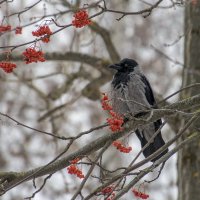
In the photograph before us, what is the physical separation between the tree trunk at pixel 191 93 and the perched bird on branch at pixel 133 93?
0.35m

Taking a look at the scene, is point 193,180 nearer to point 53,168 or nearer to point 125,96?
point 125,96

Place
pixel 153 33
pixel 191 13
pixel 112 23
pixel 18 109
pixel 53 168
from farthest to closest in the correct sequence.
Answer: pixel 153 33 < pixel 18 109 < pixel 112 23 < pixel 191 13 < pixel 53 168

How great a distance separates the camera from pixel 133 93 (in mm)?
6621

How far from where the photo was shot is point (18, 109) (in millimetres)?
14078

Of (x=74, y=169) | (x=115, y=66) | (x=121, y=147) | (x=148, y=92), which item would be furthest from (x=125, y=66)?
(x=74, y=169)

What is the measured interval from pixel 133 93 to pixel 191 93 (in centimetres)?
68

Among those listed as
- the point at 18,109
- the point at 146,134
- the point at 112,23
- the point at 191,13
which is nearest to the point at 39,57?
the point at 146,134

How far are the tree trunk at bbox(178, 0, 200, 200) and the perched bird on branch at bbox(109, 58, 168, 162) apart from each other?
35cm

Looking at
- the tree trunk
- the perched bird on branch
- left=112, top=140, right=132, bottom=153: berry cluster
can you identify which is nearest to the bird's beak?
the perched bird on branch

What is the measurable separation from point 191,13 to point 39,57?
3.57 m

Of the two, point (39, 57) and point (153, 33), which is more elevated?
point (153, 33)

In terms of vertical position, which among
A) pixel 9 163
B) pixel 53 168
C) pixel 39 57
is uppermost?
pixel 9 163

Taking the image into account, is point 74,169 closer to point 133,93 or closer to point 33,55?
point 33,55

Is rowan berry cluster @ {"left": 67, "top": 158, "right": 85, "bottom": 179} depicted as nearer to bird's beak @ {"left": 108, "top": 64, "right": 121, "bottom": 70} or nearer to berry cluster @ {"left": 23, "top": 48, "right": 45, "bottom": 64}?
berry cluster @ {"left": 23, "top": 48, "right": 45, "bottom": 64}
